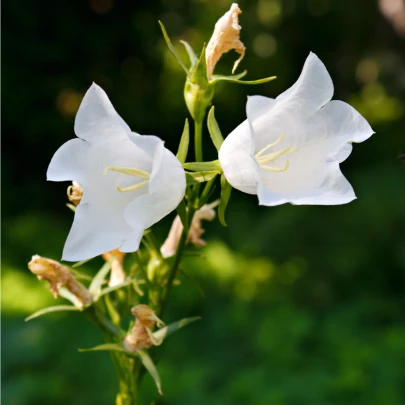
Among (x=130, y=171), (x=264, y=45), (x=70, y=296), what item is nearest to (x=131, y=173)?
(x=130, y=171)

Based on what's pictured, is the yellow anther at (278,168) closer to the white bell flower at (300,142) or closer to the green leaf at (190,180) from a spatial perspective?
the white bell flower at (300,142)

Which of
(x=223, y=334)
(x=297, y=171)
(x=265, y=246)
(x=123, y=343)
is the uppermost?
(x=297, y=171)

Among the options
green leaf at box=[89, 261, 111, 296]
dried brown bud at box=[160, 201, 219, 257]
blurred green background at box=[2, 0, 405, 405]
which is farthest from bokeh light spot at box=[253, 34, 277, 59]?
green leaf at box=[89, 261, 111, 296]

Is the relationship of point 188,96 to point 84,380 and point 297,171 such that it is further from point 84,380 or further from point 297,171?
point 84,380

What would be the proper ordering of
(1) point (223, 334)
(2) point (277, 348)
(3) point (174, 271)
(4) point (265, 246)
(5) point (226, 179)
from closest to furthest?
(5) point (226, 179) → (3) point (174, 271) → (2) point (277, 348) → (1) point (223, 334) → (4) point (265, 246)

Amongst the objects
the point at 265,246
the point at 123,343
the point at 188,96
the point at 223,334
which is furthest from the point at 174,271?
the point at 265,246

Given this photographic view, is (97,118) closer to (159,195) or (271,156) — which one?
(159,195)
